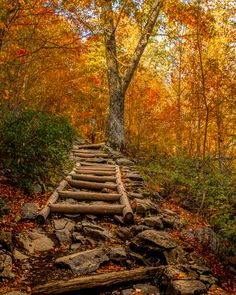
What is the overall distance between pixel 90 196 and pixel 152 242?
2.04 m

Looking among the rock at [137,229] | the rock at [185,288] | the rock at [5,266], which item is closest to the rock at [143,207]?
the rock at [137,229]

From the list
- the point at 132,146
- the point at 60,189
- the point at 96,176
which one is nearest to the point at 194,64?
the point at 132,146

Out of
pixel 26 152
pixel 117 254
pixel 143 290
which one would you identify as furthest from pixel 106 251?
pixel 26 152

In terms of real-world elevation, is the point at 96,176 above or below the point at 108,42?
below

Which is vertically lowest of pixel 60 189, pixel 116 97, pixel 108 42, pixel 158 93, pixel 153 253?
pixel 153 253

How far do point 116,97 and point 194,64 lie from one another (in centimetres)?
352

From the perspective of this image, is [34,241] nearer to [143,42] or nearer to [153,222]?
[153,222]

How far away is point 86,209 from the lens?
16.4 ft

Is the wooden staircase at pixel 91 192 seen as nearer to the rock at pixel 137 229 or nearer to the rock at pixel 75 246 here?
the rock at pixel 137 229

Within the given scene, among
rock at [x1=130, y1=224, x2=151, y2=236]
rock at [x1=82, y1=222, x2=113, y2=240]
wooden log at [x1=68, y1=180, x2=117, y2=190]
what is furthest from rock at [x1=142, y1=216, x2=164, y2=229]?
wooden log at [x1=68, y1=180, x2=117, y2=190]

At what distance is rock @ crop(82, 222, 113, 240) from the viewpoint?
4.24m

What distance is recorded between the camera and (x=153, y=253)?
12.6ft

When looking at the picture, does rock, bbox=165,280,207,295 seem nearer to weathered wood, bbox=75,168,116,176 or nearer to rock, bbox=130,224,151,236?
rock, bbox=130,224,151,236

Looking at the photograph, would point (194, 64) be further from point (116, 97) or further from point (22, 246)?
point (22, 246)
